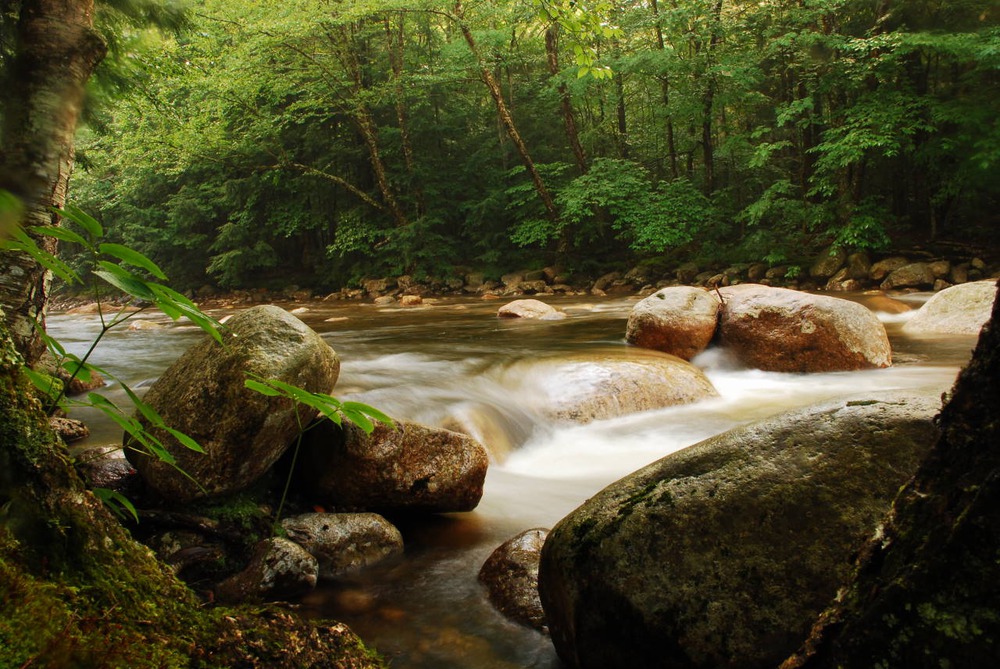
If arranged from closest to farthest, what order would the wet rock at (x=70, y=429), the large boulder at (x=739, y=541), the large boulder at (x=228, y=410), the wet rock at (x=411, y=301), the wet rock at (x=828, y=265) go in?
1. the large boulder at (x=739, y=541)
2. the large boulder at (x=228, y=410)
3. the wet rock at (x=70, y=429)
4. the wet rock at (x=828, y=265)
5. the wet rock at (x=411, y=301)

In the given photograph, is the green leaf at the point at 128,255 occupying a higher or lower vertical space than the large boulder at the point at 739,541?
higher

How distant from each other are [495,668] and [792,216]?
1612 centimetres

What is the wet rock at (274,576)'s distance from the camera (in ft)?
9.15

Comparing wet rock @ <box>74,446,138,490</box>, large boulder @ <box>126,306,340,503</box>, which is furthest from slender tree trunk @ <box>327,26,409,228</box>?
wet rock @ <box>74,446,138,490</box>

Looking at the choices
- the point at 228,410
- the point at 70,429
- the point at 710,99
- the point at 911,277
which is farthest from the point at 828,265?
the point at 70,429

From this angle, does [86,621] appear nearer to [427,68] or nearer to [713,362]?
[713,362]

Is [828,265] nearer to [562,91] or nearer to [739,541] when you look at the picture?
[562,91]

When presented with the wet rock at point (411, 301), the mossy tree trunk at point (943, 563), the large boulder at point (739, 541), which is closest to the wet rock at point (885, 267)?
the wet rock at point (411, 301)

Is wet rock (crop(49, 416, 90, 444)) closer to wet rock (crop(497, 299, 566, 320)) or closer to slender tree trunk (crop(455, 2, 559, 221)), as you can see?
wet rock (crop(497, 299, 566, 320))

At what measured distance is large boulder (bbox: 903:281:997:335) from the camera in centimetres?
835

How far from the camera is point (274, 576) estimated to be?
288cm

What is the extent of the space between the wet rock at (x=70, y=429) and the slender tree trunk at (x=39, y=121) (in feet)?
4.41

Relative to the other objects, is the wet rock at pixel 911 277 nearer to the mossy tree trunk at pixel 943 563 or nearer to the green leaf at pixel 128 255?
the mossy tree trunk at pixel 943 563

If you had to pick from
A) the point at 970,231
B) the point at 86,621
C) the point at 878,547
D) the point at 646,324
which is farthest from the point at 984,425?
the point at 970,231
